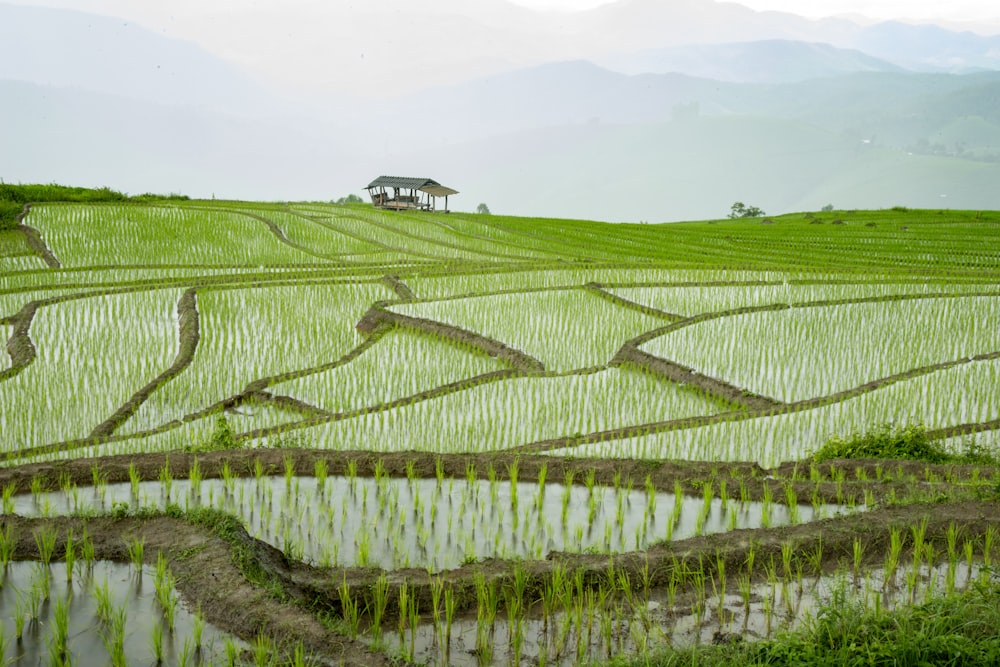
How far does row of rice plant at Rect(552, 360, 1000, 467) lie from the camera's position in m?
5.91

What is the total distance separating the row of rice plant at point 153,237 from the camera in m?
15.1

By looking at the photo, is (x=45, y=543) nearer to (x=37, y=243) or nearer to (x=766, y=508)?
(x=766, y=508)

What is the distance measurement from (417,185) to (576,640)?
81.3 ft

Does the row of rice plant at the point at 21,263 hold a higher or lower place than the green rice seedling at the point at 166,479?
higher

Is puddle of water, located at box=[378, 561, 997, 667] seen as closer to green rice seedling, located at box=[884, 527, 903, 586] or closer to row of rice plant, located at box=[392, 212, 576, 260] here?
green rice seedling, located at box=[884, 527, 903, 586]

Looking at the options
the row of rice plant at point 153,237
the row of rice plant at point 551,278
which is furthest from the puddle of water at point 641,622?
the row of rice plant at point 153,237

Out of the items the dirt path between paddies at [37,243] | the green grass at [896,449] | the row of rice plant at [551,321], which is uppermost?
the dirt path between paddies at [37,243]

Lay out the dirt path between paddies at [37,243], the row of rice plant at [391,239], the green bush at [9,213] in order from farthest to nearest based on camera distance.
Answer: the row of rice plant at [391,239], the green bush at [9,213], the dirt path between paddies at [37,243]

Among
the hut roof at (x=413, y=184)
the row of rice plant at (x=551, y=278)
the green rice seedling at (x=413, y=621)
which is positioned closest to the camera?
the green rice seedling at (x=413, y=621)

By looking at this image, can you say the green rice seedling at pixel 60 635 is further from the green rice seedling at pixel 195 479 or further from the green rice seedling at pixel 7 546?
the green rice seedling at pixel 195 479

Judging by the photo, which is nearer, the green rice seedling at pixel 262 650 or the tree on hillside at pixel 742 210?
the green rice seedling at pixel 262 650

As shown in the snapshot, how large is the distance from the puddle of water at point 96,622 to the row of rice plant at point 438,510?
667 millimetres

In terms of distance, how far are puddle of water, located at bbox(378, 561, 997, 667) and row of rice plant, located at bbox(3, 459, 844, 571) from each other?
1.81 feet

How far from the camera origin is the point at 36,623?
130 inches
